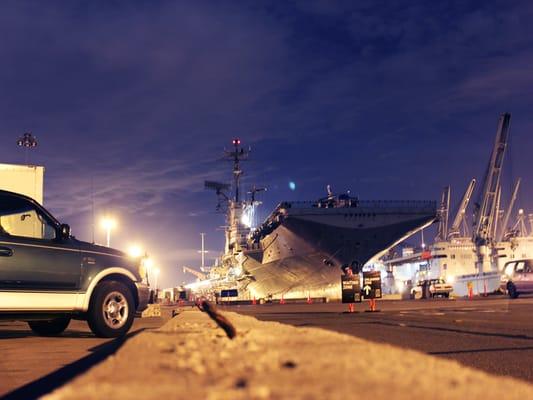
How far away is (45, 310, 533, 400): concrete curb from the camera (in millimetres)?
1496

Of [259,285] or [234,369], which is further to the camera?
[259,285]

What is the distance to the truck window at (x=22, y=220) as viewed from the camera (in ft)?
27.7

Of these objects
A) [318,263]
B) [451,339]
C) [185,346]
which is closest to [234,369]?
[185,346]

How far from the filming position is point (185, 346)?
2.77m

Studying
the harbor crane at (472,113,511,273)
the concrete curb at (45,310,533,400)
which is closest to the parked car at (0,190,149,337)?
the concrete curb at (45,310,533,400)

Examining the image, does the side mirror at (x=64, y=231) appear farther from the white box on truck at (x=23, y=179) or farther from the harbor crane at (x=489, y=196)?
the harbor crane at (x=489, y=196)

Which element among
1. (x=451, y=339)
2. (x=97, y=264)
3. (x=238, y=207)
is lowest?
(x=451, y=339)

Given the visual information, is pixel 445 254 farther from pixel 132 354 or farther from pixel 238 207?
pixel 132 354

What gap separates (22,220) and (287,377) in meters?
7.64

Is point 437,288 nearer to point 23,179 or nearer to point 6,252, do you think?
point 23,179

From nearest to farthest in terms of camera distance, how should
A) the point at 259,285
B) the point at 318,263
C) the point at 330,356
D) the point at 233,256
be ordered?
the point at 330,356 → the point at 318,263 → the point at 259,285 → the point at 233,256

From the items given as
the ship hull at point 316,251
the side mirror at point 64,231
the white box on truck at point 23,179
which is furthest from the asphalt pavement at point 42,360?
the ship hull at point 316,251

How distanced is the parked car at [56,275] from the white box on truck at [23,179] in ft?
22.3

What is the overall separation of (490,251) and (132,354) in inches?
3449
